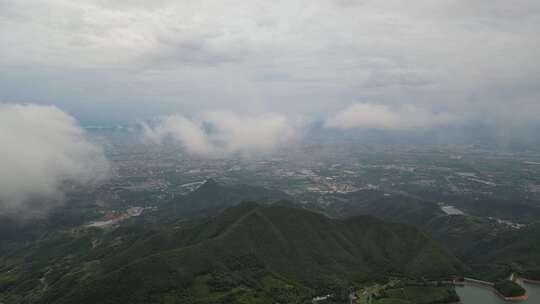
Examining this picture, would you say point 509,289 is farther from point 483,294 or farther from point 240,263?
point 240,263

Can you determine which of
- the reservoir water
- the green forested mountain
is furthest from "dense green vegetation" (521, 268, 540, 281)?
the green forested mountain

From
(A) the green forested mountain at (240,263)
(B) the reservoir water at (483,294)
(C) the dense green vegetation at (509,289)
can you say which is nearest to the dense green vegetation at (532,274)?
(B) the reservoir water at (483,294)

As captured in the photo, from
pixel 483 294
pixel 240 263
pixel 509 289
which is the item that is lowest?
pixel 483 294

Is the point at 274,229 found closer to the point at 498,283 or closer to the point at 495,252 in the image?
the point at 498,283

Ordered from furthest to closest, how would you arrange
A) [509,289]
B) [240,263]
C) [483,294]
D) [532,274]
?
[240,263] → [532,274] → [483,294] → [509,289]

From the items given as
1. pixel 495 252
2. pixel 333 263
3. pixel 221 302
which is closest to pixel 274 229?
pixel 333 263

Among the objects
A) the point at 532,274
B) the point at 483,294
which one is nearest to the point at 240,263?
the point at 483,294

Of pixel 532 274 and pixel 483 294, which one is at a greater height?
pixel 532 274
